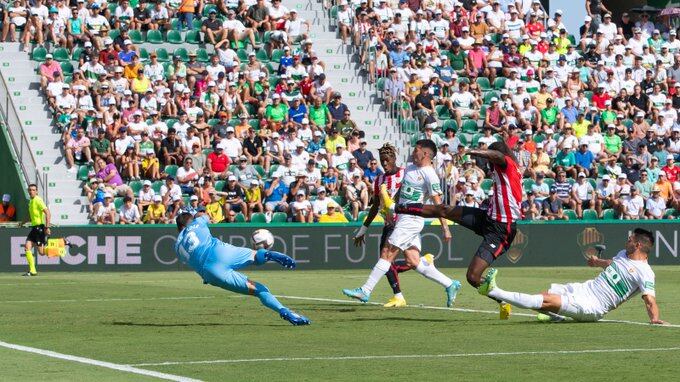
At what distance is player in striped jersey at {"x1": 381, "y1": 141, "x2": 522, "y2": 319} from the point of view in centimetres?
1533

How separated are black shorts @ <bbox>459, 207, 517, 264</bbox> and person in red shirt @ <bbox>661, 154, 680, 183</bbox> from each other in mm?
21438

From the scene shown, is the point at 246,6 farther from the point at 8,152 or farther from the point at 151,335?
the point at 151,335

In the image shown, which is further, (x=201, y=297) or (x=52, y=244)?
(x=52, y=244)

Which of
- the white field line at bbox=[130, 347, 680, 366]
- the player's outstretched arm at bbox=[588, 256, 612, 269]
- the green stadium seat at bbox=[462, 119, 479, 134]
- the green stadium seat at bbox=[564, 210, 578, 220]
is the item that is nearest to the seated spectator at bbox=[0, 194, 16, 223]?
the green stadium seat at bbox=[462, 119, 479, 134]

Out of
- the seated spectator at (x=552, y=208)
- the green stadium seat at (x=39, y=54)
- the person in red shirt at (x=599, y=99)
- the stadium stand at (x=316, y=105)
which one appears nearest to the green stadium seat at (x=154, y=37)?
the stadium stand at (x=316, y=105)

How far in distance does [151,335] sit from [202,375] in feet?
11.6

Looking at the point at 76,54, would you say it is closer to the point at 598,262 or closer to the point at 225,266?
the point at 225,266

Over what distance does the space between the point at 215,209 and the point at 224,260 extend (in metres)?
17.2

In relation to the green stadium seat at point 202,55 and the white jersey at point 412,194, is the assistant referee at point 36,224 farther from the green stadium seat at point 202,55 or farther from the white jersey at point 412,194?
the white jersey at point 412,194

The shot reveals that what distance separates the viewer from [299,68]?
3609 cm

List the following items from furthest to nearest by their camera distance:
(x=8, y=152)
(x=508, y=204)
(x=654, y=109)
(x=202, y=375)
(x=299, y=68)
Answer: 1. (x=654, y=109)
2. (x=299, y=68)
3. (x=8, y=152)
4. (x=508, y=204)
5. (x=202, y=375)

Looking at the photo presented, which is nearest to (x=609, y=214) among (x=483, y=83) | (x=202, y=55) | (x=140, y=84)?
(x=483, y=83)

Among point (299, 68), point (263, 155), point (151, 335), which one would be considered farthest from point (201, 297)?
point (299, 68)

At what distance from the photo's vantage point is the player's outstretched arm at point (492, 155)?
14797 millimetres
